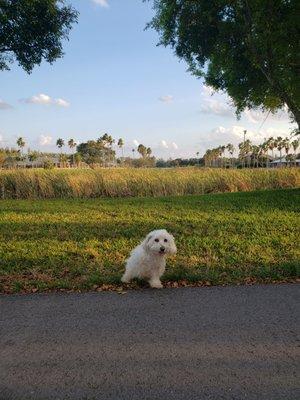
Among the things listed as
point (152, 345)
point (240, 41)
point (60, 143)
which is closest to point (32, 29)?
point (240, 41)

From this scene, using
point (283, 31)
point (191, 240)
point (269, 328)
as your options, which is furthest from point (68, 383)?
point (283, 31)

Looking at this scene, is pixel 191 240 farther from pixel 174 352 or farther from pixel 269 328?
pixel 174 352

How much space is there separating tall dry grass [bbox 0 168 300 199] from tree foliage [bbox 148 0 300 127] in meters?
4.46

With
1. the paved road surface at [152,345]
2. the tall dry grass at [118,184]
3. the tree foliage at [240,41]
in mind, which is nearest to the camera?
the paved road surface at [152,345]

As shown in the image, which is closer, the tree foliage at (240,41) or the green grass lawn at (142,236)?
the green grass lawn at (142,236)

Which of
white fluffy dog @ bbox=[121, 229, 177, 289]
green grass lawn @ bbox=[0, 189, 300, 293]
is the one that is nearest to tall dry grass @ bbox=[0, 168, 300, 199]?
green grass lawn @ bbox=[0, 189, 300, 293]

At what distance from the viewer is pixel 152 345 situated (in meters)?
4.39

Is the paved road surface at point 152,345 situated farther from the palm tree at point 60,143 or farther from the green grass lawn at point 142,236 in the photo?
the palm tree at point 60,143

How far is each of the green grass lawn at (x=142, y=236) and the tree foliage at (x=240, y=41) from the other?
371 cm

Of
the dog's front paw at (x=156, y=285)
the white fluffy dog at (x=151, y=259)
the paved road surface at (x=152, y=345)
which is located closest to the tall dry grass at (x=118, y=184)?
the white fluffy dog at (x=151, y=259)

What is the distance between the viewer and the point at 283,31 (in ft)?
41.3

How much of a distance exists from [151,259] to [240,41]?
1048 centimetres

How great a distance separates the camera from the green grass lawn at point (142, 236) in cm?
698

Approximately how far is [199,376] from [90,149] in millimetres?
117488
